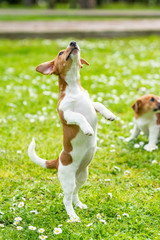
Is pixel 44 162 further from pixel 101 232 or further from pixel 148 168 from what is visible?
pixel 148 168

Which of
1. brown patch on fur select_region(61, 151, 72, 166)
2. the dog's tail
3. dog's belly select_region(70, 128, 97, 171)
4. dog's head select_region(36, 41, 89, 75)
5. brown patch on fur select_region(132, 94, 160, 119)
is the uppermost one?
dog's head select_region(36, 41, 89, 75)

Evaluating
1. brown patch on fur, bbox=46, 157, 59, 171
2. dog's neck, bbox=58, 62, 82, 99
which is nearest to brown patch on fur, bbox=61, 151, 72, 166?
brown patch on fur, bbox=46, 157, 59, 171

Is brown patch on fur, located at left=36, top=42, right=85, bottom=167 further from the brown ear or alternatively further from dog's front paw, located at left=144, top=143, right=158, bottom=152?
dog's front paw, located at left=144, top=143, right=158, bottom=152

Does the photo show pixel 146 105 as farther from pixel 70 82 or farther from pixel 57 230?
pixel 57 230

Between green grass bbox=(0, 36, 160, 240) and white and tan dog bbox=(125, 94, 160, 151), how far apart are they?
22 centimetres

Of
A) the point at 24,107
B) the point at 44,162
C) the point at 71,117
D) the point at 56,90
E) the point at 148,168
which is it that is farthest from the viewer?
the point at 56,90

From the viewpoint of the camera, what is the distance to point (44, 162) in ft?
11.2

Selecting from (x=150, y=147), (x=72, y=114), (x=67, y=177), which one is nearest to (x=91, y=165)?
(x=150, y=147)

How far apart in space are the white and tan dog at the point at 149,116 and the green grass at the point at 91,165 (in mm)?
218

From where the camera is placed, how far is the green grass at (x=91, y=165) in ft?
10.9

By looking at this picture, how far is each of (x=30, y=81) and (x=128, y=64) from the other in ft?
8.57

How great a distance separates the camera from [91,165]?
4.45m

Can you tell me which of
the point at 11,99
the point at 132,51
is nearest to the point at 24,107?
the point at 11,99

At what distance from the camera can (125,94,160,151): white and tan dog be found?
466cm
